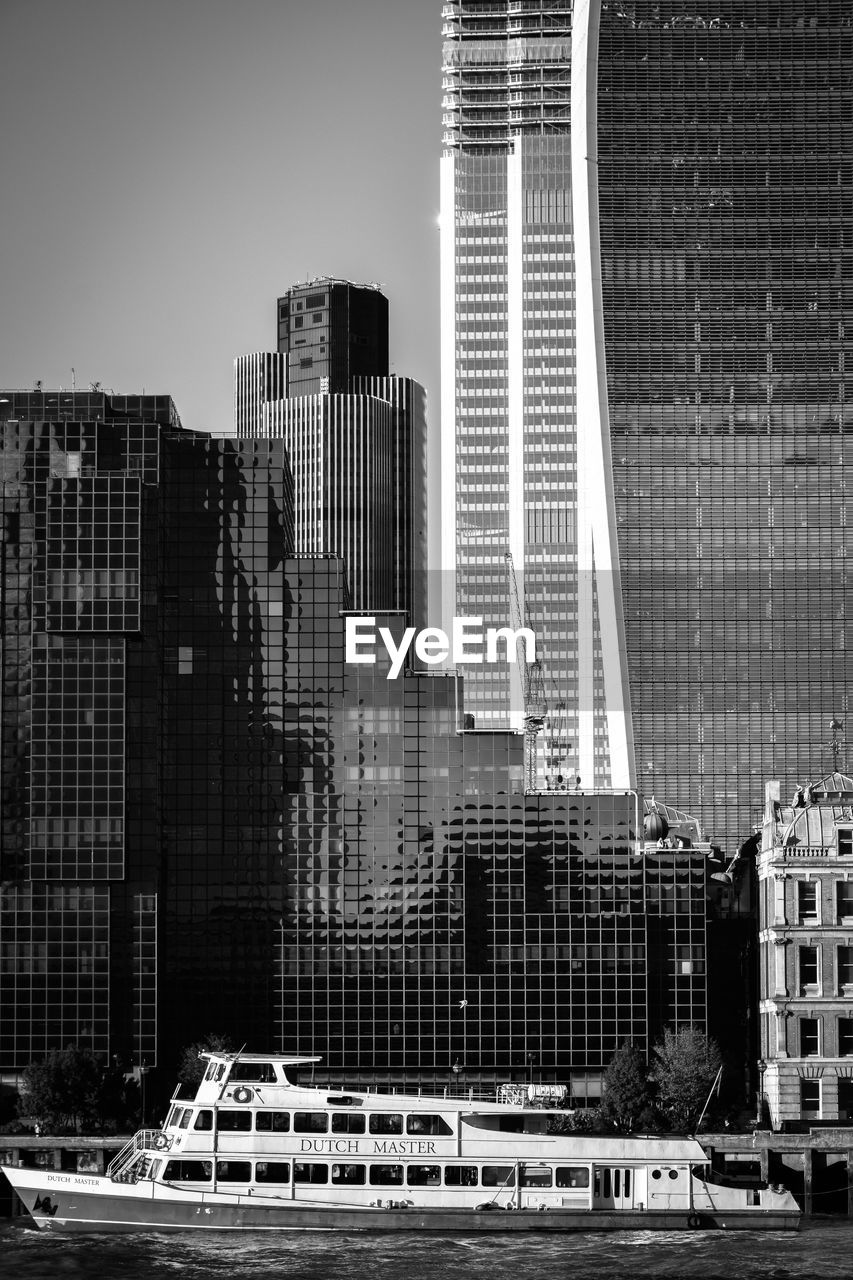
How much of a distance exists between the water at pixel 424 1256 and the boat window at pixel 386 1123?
8544mm

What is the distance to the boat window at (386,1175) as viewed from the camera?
18838 centimetres

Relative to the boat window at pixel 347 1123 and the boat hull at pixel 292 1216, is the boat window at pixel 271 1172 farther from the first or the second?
the boat window at pixel 347 1123

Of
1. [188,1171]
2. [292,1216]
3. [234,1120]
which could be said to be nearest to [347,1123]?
[292,1216]

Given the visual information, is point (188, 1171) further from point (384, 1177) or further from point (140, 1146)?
point (384, 1177)

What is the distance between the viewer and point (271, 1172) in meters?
188

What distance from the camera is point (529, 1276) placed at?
547 feet

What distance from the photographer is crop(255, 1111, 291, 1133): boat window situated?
190m

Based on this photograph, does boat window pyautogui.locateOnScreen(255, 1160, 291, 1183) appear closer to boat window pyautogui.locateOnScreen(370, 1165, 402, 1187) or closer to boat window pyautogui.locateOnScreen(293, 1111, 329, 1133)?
boat window pyautogui.locateOnScreen(293, 1111, 329, 1133)

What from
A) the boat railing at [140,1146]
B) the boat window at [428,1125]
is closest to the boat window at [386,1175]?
the boat window at [428,1125]

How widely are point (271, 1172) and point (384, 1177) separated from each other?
27.2 ft

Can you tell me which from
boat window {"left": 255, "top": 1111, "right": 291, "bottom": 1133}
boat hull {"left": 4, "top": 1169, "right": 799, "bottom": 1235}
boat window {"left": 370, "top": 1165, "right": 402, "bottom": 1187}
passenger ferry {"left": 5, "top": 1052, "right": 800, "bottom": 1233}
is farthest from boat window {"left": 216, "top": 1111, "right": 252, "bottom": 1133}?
boat window {"left": 370, "top": 1165, "right": 402, "bottom": 1187}

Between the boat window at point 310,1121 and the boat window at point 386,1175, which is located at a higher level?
the boat window at point 310,1121

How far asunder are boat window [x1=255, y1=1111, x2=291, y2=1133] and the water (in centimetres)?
812

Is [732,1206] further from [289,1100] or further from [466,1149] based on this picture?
[289,1100]
